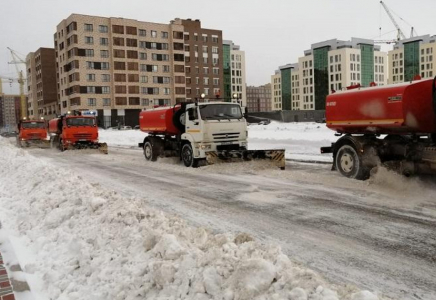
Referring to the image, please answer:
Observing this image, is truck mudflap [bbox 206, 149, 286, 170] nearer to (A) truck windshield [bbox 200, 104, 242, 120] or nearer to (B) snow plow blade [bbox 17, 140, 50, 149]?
(A) truck windshield [bbox 200, 104, 242, 120]

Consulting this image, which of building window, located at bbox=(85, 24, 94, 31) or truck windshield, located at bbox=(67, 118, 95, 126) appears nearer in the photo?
truck windshield, located at bbox=(67, 118, 95, 126)

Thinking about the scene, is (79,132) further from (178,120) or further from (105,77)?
(105,77)

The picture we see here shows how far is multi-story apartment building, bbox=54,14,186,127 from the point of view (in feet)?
255

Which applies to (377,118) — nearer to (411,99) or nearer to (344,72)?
(411,99)

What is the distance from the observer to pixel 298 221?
6.64 meters

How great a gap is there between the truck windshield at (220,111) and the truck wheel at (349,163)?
15.6 feet

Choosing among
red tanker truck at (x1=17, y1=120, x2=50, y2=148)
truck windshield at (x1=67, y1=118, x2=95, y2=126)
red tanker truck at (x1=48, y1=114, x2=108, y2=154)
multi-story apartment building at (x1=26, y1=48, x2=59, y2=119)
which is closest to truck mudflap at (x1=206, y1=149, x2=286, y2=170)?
red tanker truck at (x1=48, y1=114, x2=108, y2=154)

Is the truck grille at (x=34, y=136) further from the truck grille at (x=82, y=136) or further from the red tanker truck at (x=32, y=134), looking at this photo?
the truck grille at (x=82, y=136)

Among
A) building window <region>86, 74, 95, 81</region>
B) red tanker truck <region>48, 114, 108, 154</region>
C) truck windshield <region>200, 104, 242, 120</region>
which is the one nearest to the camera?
truck windshield <region>200, 104, 242, 120</region>

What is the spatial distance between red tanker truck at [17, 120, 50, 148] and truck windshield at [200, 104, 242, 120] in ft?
72.1

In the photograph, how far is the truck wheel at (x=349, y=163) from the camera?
A: 10539mm

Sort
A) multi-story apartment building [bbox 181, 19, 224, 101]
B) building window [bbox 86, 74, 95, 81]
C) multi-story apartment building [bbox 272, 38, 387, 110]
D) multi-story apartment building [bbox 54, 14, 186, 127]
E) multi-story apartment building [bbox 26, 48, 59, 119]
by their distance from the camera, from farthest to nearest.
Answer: multi-story apartment building [bbox 26, 48, 59, 119] → multi-story apartment building [bbox 272, 38, 387, 110] → multi-story apartment building [bbox 181, 19, 224, 101] → building window [bbox 86, 74, 95, 81] → multi-story apartment building [bbox 54, 14, 186, 127]

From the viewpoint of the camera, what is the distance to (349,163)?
1097 centimetres

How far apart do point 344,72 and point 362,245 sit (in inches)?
4411
